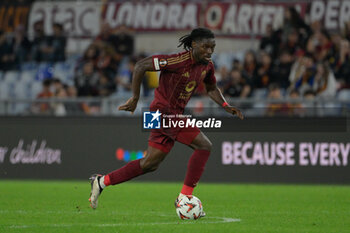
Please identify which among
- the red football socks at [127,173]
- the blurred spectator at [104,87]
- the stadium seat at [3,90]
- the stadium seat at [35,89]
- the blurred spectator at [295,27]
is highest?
the blurred spectator at [295,27]

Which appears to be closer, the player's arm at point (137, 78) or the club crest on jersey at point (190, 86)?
the player's arm at point (137, 78)

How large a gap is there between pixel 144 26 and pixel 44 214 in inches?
523

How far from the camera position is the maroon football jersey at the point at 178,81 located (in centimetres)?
805

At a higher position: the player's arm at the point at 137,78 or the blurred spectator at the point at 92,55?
the player's arm at the point at 137,78

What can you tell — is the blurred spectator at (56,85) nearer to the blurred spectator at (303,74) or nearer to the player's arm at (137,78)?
the blurred spectator at (303,74)

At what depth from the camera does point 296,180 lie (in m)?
14.5

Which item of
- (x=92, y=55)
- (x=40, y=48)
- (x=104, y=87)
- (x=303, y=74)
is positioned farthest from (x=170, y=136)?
(x=40, y=48)

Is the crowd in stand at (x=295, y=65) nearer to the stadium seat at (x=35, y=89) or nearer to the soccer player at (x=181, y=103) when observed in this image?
the stadium seat at (x=35, y=89)

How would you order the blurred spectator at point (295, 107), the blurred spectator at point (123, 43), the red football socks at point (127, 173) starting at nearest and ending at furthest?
the red football socks at point (127, 173), the blurred spectator at point (295, 107), the blurred spectator at point (123, 43)

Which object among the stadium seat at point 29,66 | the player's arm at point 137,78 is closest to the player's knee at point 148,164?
the player's arm at point 137,78

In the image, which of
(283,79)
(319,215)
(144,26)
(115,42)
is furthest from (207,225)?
(144,26)

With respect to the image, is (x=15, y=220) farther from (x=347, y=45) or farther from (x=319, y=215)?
(x=347, y=45)

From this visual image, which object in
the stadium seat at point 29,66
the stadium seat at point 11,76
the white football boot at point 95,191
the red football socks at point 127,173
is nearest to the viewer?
the red football socks at point 127,173

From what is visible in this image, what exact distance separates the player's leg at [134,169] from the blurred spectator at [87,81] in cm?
906
